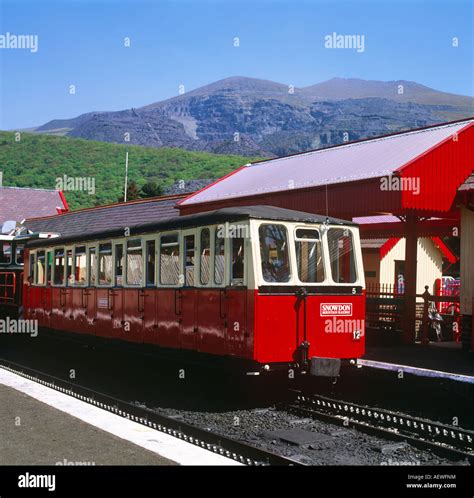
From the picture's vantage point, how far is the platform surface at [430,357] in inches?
436

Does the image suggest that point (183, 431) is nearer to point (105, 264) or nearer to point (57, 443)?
point (57, 443)

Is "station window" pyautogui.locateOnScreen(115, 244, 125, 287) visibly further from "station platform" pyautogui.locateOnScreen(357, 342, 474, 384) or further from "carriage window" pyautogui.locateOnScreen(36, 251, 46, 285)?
"station platform" pyautogui.locateOnScreen(357, 342, 474, 384)

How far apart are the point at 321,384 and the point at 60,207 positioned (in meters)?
34.7

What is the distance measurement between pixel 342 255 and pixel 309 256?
0.67m

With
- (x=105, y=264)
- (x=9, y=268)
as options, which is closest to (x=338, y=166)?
(x=105, y=264)

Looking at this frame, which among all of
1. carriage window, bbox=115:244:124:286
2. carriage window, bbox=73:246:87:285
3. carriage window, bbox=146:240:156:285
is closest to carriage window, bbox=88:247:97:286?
carriage window, bbox=73:246:87:285

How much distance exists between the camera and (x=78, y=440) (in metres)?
6.73

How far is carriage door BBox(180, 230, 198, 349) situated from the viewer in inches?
407

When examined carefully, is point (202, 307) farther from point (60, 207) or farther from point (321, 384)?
point (60, 207)

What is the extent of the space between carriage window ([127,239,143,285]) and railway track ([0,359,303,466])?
2.10 metres

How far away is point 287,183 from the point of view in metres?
17.3

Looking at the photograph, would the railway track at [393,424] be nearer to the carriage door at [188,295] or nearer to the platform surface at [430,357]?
the platform surface at [430,357]

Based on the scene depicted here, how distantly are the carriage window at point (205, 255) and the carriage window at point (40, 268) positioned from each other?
740cm
